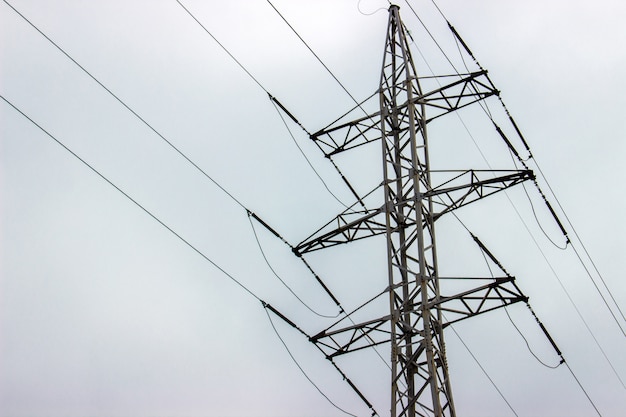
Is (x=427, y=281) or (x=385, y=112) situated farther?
(x=385, y=112)

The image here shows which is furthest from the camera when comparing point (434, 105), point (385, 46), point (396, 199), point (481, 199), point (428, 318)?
point (385, 46)

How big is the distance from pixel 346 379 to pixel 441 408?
3.57 metres

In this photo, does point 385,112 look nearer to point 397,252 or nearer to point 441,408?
point 397,252

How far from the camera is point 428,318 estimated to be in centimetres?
1100

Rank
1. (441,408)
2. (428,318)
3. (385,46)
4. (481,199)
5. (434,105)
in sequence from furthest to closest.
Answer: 1. (385,46)
2. (434,105)
3. (481,199)
4. (428,318)
5. (441,408)

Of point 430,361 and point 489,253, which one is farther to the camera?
point 489,253

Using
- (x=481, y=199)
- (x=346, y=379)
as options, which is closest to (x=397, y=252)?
(x=481, y=199)

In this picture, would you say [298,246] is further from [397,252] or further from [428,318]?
[428,318]

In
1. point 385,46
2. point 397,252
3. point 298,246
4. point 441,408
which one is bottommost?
point 441,408

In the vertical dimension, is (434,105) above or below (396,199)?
above

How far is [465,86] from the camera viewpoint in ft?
43.1

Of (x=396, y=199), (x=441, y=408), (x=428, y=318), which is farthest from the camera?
(x=396, y=199)

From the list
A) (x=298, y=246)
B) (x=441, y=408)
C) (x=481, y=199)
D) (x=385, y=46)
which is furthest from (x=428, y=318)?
(x=385, y=46)

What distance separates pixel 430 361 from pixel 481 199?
3.40m
